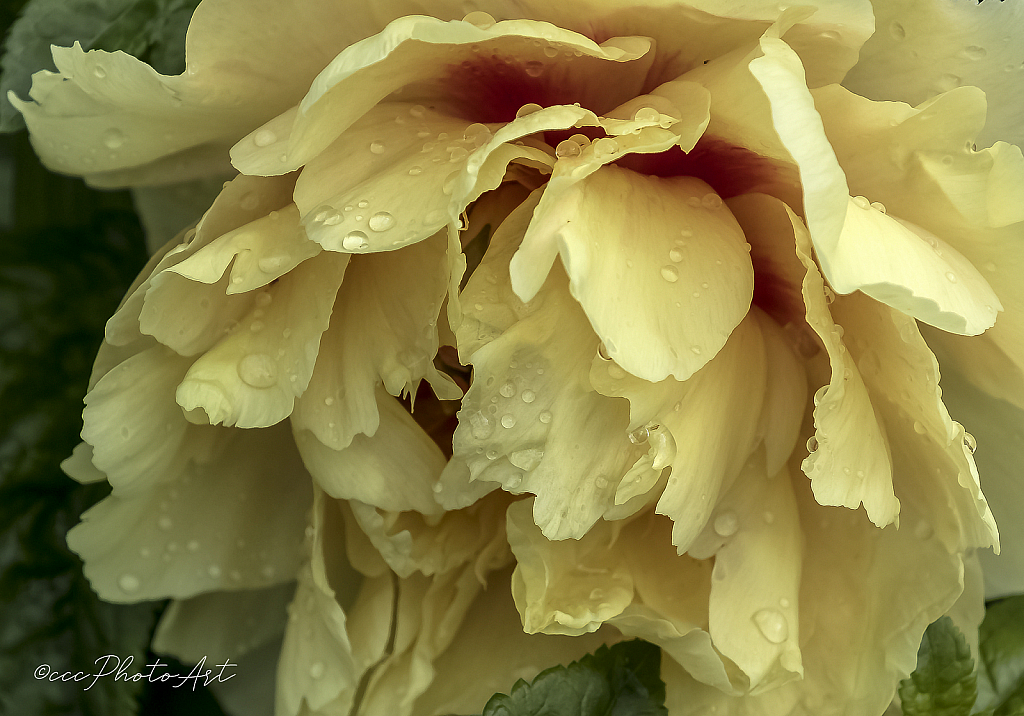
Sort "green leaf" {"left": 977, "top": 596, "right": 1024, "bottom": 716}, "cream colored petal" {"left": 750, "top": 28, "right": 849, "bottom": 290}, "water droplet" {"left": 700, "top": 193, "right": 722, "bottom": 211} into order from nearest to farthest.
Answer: "cream colored petal" {"left": 750, "top": 28, "right": 849, "bottom": 290}
"water droplet" {"left": 700, "top": 193, "right": 722, "bottom": 211}
"green leaf" {"left": 977, "top": 596, "right": 1024, "bottom": 716}

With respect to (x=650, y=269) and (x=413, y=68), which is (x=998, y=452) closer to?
(x=650, y=269)

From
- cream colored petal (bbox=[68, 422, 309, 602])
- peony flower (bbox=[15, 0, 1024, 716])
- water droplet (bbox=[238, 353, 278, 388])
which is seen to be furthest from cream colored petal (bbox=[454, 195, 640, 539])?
cream colored petal (bbox=[68, 422, 309, 602])

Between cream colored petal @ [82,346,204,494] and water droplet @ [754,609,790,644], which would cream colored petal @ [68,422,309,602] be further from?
water droplet @ [754,609,790,644]

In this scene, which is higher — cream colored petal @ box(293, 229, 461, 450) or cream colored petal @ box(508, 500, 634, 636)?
cream colored petal @ box(293, 229, 461, 450)

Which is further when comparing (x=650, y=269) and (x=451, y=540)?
(x=451, y=540)

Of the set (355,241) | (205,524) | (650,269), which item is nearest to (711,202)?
(650,269)

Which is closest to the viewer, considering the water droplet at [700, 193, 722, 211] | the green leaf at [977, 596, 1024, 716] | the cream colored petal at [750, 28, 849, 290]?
the cream colored petal at [750, 28, 849, 290]

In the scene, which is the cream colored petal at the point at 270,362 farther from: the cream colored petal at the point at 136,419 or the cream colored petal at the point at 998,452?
the cream colored petal at the point at 998,452

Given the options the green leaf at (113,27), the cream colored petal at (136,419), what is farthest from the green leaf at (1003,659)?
the green leaf at (113,27)
